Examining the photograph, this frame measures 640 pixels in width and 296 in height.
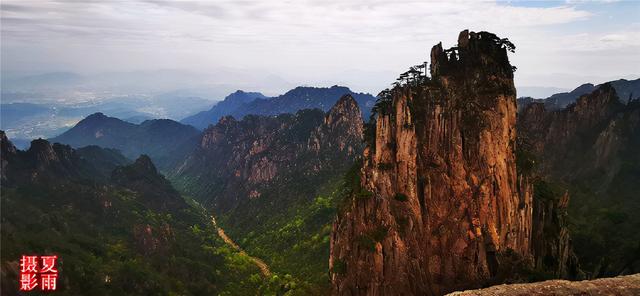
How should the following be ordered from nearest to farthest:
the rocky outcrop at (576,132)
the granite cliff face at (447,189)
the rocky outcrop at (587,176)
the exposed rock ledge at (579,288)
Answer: the exposed rock ledge at (579,288) → the granite cliff face at (447,189) → the rocky outcrop at (587,176) → the rocky outcrop at (576,132)

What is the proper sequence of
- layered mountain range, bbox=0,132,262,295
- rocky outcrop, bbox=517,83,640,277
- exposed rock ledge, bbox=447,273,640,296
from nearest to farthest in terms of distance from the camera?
1. exposed rock ledge, bbox=447,273,640,296
2. rocky outcrop, bbox=517,83,640,277
3. layered mountain range, bbox=0,132,262,295

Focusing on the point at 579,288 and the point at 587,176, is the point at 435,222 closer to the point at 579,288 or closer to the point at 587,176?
the point at 579,288

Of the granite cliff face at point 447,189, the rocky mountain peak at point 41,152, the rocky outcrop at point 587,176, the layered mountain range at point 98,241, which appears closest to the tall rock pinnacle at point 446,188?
the granite cliff face at point 447,189

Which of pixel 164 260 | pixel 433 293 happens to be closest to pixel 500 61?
pixel 433 293

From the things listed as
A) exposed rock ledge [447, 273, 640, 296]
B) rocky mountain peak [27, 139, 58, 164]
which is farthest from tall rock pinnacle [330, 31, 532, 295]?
rocky mountain peak [27, 139, 58, 164]

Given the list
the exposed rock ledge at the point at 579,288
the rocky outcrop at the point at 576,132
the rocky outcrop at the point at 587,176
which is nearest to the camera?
the exposed rock ledge at the point at 579,288

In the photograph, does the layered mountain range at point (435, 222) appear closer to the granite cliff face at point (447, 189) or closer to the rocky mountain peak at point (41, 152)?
the granite cliff face at point (447, 189)

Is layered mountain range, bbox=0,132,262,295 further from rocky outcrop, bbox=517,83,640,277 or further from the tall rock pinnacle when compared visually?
rocky outcrop, bbox=517,83,640,277
